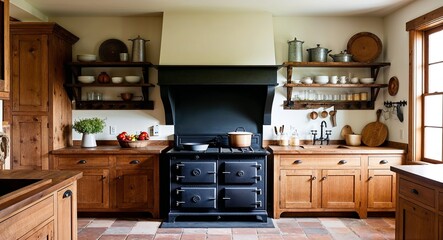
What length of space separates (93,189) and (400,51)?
3.80m

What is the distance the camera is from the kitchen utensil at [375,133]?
4102 millimetres

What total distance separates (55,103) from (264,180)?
2.46 meters

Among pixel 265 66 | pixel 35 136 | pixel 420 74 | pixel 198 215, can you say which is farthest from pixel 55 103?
pixel 420 74

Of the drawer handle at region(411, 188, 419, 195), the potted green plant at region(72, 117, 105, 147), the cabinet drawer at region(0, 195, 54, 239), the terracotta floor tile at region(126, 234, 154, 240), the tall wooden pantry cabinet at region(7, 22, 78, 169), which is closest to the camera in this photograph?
the cabinet drawer at region(0, 195, 54, 239)

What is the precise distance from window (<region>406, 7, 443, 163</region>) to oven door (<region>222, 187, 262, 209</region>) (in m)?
1.74

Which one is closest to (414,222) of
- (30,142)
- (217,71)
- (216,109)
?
(217,71)

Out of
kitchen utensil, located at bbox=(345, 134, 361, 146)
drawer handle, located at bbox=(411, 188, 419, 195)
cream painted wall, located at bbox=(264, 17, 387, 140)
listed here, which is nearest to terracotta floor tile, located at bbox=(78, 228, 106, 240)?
cream painted wall, located at bbox=(264, 17, 387, 140)

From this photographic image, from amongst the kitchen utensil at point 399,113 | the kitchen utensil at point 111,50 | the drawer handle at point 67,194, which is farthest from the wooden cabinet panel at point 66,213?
the kitchen utensil at point 399,113

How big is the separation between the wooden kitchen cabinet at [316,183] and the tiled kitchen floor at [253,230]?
0.18 m

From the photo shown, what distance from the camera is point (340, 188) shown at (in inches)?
147

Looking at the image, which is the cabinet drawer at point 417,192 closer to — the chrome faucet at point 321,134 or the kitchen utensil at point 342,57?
the chrome faucet at point 321,134

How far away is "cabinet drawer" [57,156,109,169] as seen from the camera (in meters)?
3.73

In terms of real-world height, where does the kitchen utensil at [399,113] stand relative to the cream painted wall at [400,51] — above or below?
below

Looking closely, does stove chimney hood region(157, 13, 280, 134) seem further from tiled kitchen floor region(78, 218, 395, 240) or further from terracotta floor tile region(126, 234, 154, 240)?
terracotta floor tile region(126, 234, 154, 240)
